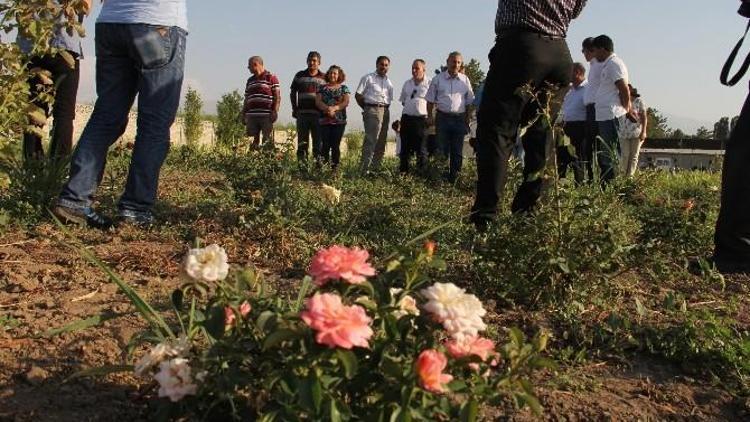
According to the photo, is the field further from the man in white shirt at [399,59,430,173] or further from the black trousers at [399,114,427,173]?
the man in white shirt at [399,59,430,173]

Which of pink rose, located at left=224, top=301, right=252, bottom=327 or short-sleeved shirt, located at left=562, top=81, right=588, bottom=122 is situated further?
short-sleeved shirt, located at left=562, top=81, right=588, bottom=122

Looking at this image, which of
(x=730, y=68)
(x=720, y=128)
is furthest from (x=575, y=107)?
(x=720, y=128)

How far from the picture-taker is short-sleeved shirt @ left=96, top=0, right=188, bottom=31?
3.52 m

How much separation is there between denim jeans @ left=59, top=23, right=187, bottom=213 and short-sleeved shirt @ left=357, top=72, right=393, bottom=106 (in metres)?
6.32

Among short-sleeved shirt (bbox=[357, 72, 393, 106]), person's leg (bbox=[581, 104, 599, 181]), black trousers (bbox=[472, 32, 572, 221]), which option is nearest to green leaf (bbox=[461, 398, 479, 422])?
black trousers (bbox=[472, 32, 572, 221])

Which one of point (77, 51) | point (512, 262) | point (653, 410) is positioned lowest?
point (653, 410)

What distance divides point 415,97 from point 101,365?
810 cm

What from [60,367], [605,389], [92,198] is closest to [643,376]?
[605,389]

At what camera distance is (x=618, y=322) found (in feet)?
7.80

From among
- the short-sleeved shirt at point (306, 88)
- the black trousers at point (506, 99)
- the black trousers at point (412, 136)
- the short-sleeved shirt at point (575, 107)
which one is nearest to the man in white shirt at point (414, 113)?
the black trousers at point (412, 136)

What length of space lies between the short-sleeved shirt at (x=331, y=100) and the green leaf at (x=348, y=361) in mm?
8365

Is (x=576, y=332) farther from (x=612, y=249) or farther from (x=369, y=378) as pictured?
(x=369, y=378)

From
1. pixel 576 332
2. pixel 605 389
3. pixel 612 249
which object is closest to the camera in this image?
pixel 605 389

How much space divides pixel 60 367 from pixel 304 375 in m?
0.92
